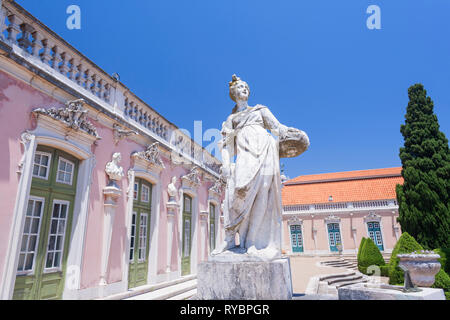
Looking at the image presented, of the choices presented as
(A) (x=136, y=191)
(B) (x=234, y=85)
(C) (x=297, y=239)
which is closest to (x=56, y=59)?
(A) (x=136, y=191)

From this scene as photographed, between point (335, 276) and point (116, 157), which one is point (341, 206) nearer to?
point (335, 276)

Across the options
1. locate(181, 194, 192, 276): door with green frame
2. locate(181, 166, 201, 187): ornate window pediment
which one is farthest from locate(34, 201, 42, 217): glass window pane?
locate(181, 194, 192, 276): door with green frame

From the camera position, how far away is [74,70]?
6.39 metres

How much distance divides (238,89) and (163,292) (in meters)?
6.86

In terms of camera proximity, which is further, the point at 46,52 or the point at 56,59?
the point at 56,59

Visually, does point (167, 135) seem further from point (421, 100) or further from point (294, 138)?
point (421, 100)

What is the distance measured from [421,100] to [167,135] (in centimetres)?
1341

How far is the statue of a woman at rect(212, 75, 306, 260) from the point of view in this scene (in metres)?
2.85

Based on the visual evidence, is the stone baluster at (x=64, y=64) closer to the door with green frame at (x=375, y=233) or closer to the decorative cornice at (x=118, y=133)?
the decorative cornice at (x=118, y=133)

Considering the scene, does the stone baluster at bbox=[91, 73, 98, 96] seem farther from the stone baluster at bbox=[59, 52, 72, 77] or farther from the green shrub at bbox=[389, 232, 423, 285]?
the green shrub at bbox=[389, 232, 423, 285]

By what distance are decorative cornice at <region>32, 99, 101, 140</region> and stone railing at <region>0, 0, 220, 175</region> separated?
19.0 inches

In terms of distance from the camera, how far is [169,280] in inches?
363

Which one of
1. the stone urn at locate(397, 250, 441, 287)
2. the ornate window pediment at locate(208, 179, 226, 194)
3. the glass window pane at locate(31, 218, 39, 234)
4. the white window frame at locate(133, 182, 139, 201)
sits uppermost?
the ornate window pediment at locate(208, 179, 226, 194)
